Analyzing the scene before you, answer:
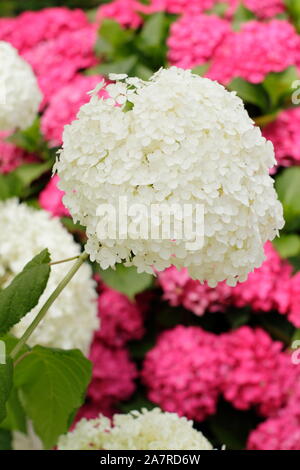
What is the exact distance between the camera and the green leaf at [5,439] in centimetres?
131

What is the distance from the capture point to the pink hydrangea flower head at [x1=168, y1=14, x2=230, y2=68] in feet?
6.40

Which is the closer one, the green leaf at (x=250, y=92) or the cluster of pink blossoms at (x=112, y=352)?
the cluster of pink blossoms at (x=112, y=352)

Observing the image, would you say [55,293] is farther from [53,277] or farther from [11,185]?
[11,185]

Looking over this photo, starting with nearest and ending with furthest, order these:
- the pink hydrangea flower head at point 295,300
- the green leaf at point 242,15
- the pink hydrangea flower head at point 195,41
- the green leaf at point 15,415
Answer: the green leaf at point 15,415, the pink hydrangea flower head at point 295,300, the pink hydrangea flower head at point 195,41, the green leaf at point 242,15

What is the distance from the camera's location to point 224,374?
1.60 meters

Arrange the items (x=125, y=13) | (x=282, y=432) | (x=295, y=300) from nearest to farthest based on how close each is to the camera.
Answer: (x=282, y=432), (x=295, y=300), (x=125, y=13)

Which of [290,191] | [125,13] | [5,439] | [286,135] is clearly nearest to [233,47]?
[286,135]

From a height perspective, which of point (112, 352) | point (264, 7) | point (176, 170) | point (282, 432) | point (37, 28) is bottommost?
point (112, 352)

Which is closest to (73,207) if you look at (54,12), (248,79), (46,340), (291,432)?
(46,340)

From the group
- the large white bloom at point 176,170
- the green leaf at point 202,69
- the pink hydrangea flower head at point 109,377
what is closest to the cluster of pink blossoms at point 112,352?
the pink hydrangea flower head at point 109,377

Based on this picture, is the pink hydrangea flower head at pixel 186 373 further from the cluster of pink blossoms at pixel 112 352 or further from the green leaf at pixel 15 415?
the green leaf at pixel 15 415

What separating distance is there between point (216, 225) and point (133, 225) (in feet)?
0.24

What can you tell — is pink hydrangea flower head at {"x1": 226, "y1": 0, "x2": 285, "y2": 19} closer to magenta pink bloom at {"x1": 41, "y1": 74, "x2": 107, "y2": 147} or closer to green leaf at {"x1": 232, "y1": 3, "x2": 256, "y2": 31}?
green leaf at {"x1": 232, "y1": 3, "x2": 256, "y2": 31}

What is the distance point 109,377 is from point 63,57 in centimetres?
89
